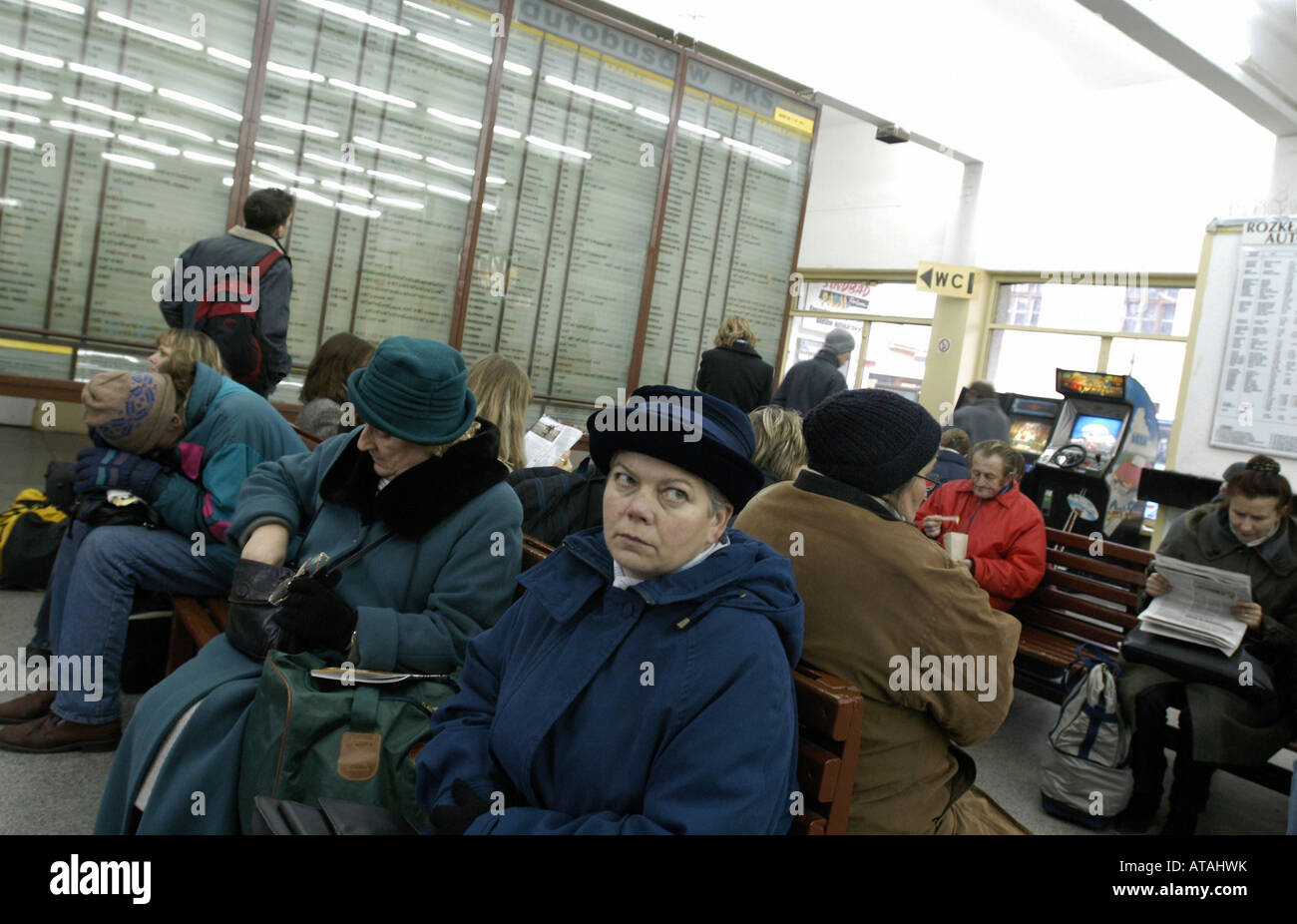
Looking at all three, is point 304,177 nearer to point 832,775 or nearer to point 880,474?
point 880,474

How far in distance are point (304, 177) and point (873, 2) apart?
5791 millimetres

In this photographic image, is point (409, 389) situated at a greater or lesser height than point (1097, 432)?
lesser

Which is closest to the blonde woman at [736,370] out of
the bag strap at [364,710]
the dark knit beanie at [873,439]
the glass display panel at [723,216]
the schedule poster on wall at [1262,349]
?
the glass display panel at [723,216]

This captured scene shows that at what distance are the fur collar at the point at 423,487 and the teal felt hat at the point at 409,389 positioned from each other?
8 cm

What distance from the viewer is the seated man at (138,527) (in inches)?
106

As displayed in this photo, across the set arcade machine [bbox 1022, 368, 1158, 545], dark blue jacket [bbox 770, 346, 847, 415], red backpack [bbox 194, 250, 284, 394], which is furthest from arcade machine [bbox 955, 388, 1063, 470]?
red backpack [bbox 194, 250, 284, 394]

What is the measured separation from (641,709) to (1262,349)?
824 centimetres

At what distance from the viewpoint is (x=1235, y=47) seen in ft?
24.0

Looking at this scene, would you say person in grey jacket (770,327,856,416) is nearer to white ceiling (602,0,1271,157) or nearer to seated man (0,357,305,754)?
white ceiling (602,0,1271,157)

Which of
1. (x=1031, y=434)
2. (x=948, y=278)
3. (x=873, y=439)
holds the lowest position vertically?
(x=873, y=439)

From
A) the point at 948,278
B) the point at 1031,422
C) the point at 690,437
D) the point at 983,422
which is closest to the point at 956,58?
the point at 948,278

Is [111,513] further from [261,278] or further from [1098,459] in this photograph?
[1098,459]

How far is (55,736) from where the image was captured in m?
2.69
